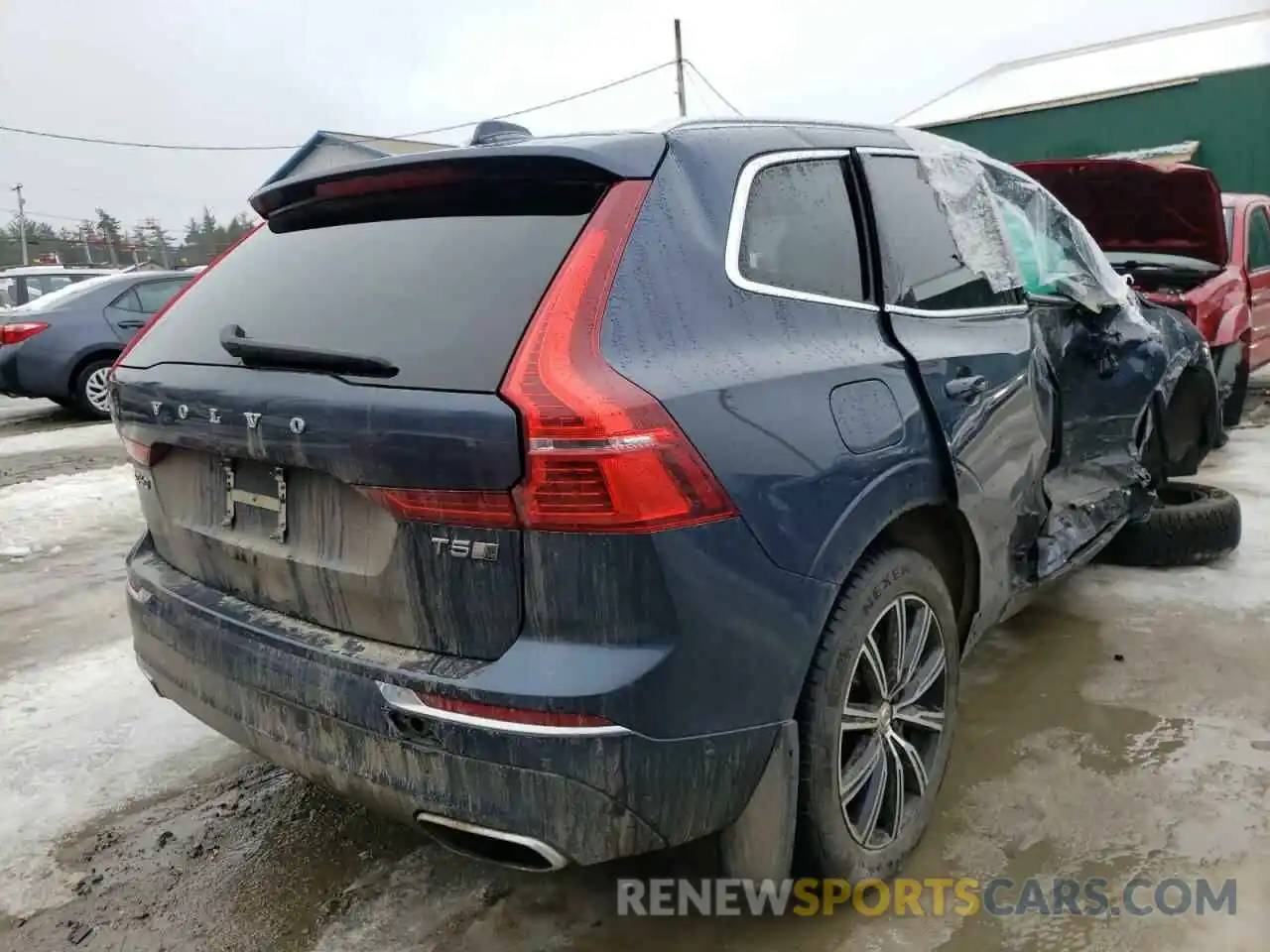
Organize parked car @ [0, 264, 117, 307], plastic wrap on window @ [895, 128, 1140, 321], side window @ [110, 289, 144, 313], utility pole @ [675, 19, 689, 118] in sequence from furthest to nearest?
utility pole @ [675, 19, 689, 118]
parked car @ [0, 264, 117, 307]
side window @ [110, 289, 144, 313]
plastic wrap on window @ [895, 128, 1140, 321]

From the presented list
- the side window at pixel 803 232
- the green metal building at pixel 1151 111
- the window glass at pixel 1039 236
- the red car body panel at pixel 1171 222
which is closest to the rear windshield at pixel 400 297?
the side window at pixel 803 232

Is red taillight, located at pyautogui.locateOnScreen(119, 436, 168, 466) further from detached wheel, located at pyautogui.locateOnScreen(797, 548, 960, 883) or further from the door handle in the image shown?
the door handle

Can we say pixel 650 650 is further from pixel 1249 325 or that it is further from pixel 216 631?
pixel 1249 325

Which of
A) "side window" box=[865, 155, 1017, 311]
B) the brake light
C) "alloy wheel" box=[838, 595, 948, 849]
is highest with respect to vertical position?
the brake light

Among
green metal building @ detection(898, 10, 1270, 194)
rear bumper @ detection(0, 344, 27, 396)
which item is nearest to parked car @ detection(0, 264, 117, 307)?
rear bumper @ detection(0, 344, 27, 396)

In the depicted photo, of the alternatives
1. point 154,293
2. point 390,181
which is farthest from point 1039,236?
point 154,293

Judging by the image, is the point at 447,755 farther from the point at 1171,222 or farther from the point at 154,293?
the point at 154,293

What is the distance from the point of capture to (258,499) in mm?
2084

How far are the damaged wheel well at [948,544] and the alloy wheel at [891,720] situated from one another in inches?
6.3

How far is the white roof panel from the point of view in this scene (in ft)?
61.4

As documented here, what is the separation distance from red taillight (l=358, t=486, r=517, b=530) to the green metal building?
16738 millimetres

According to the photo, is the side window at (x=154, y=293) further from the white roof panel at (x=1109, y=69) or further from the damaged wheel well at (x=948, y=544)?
the white roof panel at (x=1109, y=69)

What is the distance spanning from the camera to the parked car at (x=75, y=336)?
9.49m

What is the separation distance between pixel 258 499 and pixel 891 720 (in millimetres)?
1548
